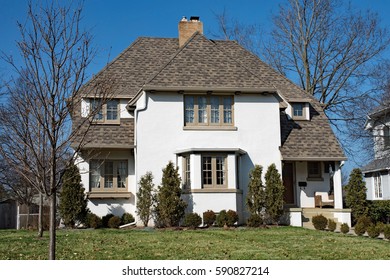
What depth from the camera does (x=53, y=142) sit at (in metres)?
9.41

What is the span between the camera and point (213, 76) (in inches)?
874

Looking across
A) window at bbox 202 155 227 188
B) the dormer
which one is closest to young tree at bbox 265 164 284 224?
window at bbox 202 155 227 188

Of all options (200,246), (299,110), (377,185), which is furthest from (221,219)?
(377,185)

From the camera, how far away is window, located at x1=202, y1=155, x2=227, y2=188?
2109 centimetres

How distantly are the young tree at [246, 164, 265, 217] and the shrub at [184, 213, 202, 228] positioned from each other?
2.27 metres

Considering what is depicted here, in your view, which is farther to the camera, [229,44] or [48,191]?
[229,44]

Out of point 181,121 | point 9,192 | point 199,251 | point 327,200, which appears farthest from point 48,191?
point 9,192

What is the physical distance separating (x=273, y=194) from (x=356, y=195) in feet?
12.7

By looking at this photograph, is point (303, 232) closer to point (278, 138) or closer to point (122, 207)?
point (278, 138)

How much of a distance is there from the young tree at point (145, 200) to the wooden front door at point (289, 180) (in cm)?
633

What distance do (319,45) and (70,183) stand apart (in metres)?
A: 20.9

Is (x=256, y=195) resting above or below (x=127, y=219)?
above

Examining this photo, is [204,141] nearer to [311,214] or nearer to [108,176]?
[108,176]

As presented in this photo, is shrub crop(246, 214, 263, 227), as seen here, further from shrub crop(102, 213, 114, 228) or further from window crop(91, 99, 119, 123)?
window crop(91, 99, 119, 123)
